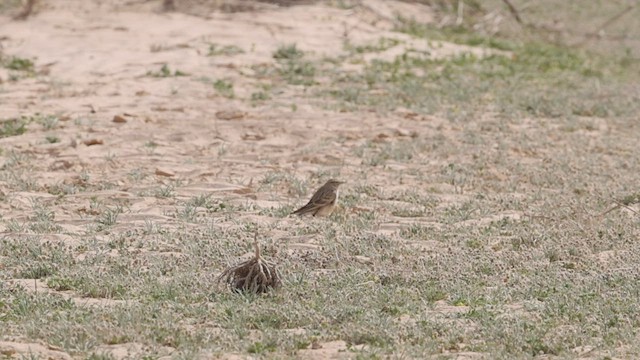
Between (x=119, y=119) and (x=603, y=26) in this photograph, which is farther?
(x=603, y=26)

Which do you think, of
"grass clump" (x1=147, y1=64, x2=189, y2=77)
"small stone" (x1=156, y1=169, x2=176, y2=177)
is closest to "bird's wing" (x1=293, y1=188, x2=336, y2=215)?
"small stone" (x1=156, y1=169, x2=176, y2=177)

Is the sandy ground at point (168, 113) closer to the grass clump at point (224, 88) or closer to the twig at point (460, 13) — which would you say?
the grass clump at point (224, 88)

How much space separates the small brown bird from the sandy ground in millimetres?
319

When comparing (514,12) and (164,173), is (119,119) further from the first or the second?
(514,12)

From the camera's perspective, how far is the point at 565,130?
41.3 feet

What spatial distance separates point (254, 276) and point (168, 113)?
563 centimetres

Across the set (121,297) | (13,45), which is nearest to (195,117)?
(13,45)

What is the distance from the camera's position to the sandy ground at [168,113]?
31.5 ft

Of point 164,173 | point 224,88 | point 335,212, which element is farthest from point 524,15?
point 335,212

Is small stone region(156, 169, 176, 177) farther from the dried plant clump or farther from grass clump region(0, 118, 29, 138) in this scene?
the dried plant clump

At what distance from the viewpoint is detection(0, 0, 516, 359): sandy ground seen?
9594 millimetres

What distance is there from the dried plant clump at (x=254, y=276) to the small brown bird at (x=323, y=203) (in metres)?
1.81

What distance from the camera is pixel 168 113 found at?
40.2 ft

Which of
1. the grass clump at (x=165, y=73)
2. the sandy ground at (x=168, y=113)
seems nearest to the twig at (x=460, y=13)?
the sandy ground at (x=168, y=113)
